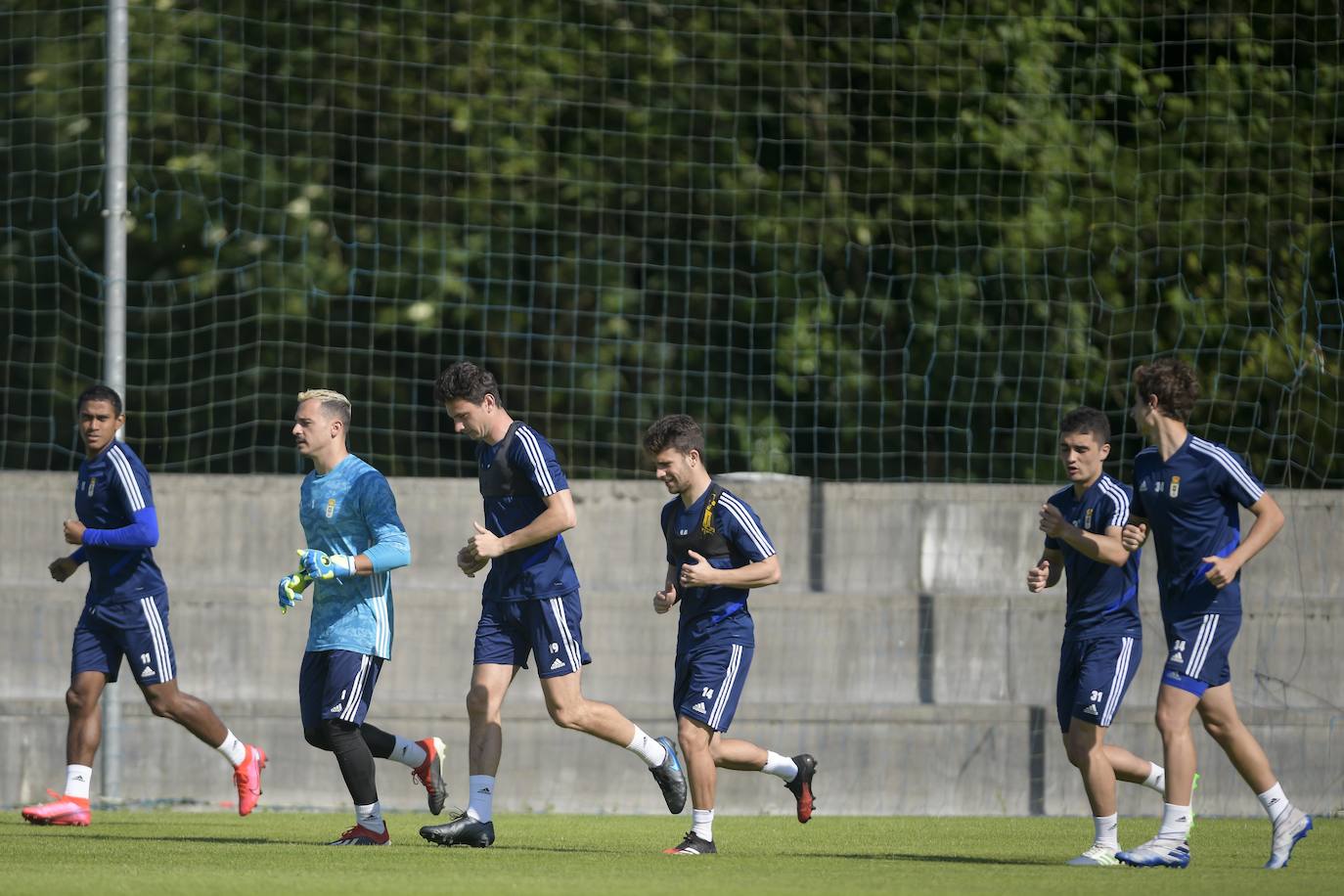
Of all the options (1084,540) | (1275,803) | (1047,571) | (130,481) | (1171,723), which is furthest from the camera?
(130,481)

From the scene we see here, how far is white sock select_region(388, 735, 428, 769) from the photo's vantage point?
8672mm

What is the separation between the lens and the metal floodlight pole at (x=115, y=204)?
11.1 metres

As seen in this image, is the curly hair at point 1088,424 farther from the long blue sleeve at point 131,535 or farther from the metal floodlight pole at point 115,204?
the metal floodlight pole at point 115,204

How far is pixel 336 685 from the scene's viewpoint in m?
7.98

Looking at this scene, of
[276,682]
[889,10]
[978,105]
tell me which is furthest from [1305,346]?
[276,682]

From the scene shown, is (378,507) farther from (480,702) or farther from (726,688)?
(726,688)

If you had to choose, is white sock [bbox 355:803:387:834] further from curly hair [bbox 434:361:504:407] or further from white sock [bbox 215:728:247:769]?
curly hair [bbox 434:361:504:407]

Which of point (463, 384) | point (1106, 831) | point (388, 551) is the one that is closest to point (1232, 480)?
point (1106, 831)

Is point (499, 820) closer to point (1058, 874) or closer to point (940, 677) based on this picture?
point (940, 677)

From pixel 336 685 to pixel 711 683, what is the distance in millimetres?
1562

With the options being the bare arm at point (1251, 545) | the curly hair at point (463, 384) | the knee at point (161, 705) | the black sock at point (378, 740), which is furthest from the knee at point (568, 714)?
the bare arm at point (1251, 545)

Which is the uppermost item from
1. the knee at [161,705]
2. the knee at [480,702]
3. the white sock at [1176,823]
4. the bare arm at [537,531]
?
the bare arm at [537,531]

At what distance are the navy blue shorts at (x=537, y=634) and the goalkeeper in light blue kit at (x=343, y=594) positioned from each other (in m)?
0.43

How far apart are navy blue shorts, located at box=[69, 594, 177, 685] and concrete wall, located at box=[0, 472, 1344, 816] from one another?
195 centimetres
